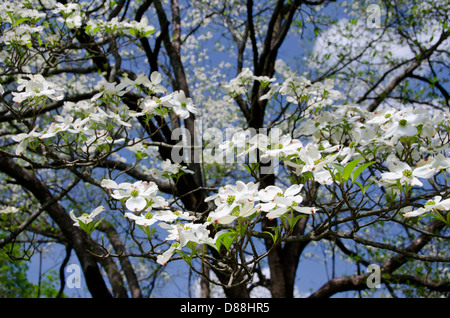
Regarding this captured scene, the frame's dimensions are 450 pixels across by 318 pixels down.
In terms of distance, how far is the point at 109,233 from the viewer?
443 centimetres

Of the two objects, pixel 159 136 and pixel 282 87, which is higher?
pixel 159 136

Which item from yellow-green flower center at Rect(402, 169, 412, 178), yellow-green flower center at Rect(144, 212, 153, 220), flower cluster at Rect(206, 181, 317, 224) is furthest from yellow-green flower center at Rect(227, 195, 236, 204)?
yellow-green flower center at Rect(402, 169, 412, 178)

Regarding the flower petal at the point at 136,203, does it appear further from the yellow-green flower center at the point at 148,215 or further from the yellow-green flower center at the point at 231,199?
the yellow-green flower center at the point at 231,199

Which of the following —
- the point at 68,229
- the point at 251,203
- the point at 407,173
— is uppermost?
the point at 68,229

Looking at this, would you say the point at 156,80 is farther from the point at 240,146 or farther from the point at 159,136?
the point at 159,136

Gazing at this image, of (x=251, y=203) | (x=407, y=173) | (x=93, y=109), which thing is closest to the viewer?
(x=251, y=203)

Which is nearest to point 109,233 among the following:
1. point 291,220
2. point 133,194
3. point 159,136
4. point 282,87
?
point 159,136

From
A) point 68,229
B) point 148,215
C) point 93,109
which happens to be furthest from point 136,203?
point 68,229

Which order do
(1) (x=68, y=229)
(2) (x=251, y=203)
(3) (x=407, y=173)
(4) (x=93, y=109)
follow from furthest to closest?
(1) (x=68, y=229)
(4) (x=93, y=109)
(3) (x=407, y=173)
(2) (x=251, y=203)

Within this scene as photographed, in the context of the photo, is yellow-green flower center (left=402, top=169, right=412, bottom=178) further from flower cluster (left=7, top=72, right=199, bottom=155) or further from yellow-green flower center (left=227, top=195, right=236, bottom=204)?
flower cluster (left=7, top=72, right=199, bottom=155)

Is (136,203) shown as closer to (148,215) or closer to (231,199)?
(148,215)
